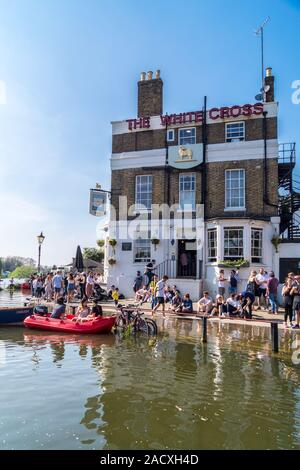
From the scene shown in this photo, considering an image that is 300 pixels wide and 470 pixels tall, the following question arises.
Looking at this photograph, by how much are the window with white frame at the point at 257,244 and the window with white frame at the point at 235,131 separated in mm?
5538

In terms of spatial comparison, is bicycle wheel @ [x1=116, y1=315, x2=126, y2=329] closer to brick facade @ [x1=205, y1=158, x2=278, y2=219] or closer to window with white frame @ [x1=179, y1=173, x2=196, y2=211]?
brick facade @ [x1=205, y1=158, x2=278, y2=219]

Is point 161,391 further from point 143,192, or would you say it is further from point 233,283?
point 143,192

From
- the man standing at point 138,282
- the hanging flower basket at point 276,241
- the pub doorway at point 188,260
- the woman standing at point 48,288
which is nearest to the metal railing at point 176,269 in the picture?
the pub doorway at point 188,260

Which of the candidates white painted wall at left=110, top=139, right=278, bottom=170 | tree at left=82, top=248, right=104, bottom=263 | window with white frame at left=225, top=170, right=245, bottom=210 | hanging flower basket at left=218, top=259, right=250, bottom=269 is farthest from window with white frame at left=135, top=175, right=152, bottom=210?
tree at left=82, top=248, right=104, bottom=263

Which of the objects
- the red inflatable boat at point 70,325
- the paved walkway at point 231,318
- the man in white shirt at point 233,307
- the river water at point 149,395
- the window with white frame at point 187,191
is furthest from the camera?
the window with white frame at point 187,191

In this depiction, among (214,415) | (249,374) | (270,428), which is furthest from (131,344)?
(270,428)

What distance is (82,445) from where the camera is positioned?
18.2 ft

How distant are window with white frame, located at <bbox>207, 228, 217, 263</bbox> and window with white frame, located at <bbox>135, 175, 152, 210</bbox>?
4.10m

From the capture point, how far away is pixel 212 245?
68.1 ft

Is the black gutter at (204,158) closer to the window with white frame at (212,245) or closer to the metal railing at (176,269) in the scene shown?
the window with white frame at (212,245)

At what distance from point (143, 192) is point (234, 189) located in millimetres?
5509

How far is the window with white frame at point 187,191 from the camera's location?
21.8 metres

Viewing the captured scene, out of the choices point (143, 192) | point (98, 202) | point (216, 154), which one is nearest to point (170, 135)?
point (216, 154)

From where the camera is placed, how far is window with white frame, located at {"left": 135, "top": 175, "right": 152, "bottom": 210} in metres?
22.5
